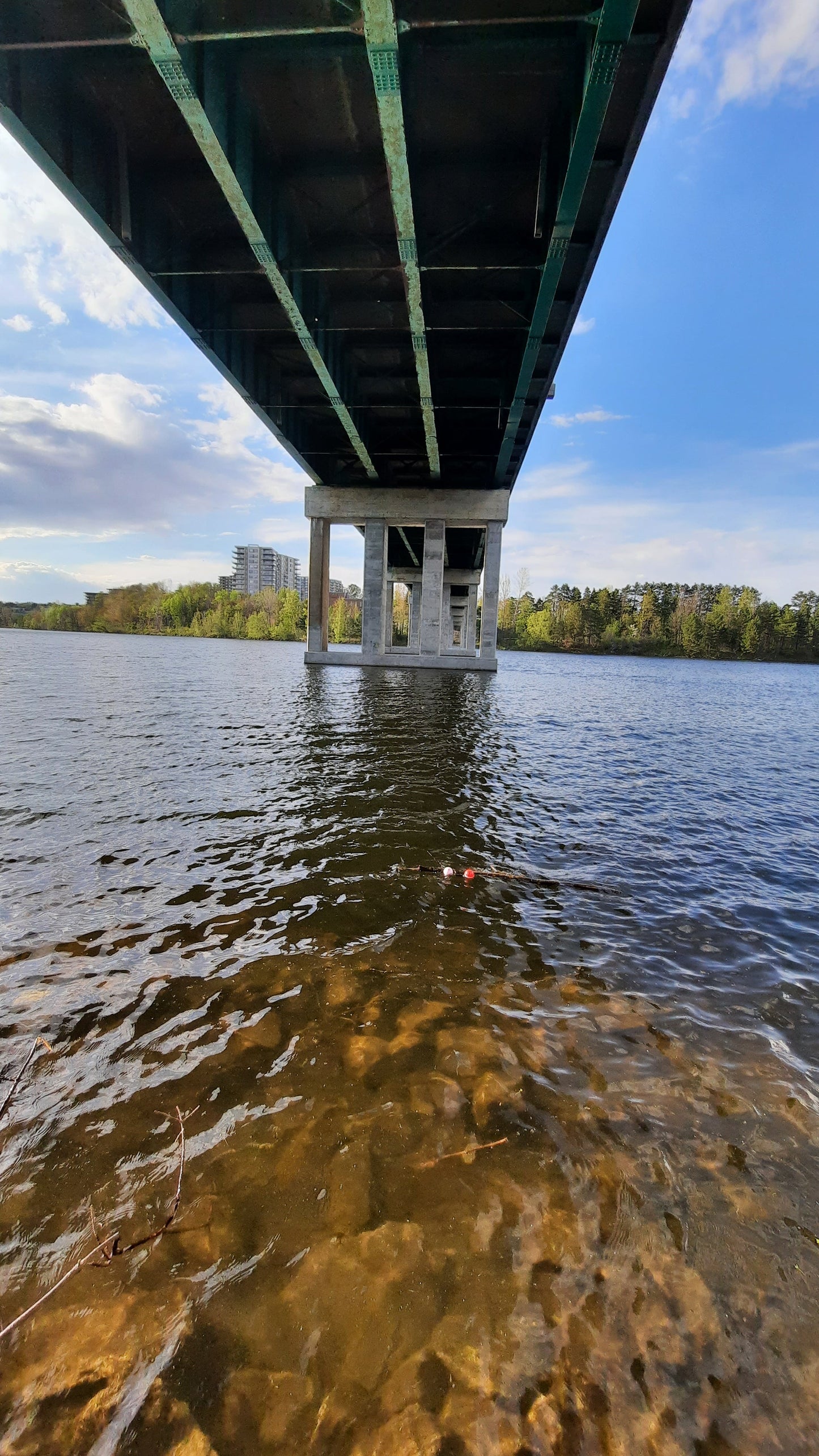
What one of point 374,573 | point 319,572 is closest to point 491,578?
point 374,573

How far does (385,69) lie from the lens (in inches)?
Answer: 400

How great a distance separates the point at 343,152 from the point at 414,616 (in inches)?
2479

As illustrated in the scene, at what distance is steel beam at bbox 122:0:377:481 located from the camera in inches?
380

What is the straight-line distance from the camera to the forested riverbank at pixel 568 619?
379 feet

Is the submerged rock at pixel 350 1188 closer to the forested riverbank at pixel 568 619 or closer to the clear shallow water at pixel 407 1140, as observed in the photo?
the clear shallow water at pixel 407 1140

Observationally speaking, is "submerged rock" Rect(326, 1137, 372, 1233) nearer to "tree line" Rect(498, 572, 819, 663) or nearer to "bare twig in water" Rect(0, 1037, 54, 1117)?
"bare twig in water" Rect(0, 1037, 54, 1117)

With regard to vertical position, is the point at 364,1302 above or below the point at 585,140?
below

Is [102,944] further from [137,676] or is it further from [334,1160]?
[137,676]

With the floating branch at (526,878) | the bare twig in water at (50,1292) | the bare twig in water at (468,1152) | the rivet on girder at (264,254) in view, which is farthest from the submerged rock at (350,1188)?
the rivet on girder at (264,254)

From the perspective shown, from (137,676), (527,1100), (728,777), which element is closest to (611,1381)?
(527,1100)

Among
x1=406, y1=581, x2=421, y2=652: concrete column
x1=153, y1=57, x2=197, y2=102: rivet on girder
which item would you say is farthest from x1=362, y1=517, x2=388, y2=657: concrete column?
x1=153, y1=57, x2=197, y2=102: rivet on girder

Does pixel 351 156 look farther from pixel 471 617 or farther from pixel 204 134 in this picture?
pixel 471 617

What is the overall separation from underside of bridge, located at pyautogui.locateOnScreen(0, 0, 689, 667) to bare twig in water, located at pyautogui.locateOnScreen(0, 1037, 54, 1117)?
45.7ft

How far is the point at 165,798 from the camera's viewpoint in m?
7.95
